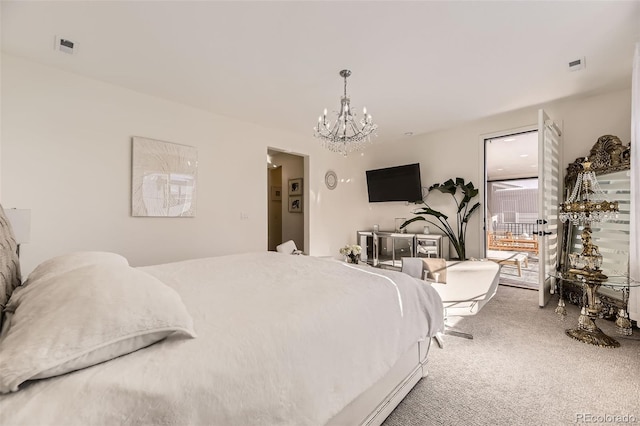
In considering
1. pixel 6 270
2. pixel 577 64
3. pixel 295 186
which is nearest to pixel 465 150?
A: pixel 577 64

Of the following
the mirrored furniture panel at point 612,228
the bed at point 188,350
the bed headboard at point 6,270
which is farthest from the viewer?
the mirrored furniture panel at point 612,228

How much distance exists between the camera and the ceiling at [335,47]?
2051 millimetres

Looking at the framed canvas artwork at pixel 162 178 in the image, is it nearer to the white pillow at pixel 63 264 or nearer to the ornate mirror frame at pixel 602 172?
the white pillow at pixel 63 264

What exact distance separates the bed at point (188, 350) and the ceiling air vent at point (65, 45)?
201 cm

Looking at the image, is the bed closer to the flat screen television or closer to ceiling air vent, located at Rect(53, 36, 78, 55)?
ceiling air vent, located at Rect(53, 36, 78, 55)

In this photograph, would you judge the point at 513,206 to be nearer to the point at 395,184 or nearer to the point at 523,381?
the point at 395,184

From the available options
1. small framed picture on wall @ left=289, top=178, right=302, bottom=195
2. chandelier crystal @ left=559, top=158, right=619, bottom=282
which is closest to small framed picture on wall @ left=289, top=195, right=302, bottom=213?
small framed picture on wall @ left=289, top=178, right=302, bottom=195

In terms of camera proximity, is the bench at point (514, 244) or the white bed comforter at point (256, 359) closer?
the white bed comforter at point (256, 359)

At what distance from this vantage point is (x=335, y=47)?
246 cm

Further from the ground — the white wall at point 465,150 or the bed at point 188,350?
the white wall at point 465,150

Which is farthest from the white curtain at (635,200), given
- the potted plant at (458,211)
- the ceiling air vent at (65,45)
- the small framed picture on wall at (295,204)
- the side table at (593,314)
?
the ceiling air vent at (65,45)

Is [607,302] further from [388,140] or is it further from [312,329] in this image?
[388,140]

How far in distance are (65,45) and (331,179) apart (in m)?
4.25

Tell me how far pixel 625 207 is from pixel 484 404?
9.58ft
